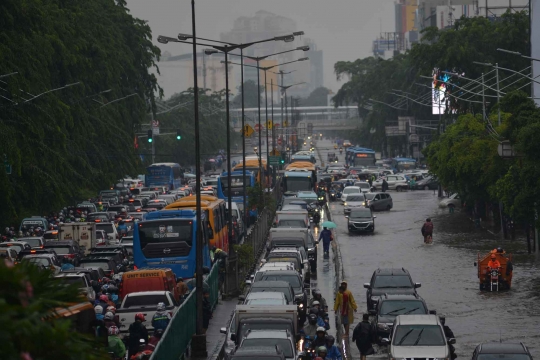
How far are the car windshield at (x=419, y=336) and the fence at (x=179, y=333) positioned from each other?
3.94 meters

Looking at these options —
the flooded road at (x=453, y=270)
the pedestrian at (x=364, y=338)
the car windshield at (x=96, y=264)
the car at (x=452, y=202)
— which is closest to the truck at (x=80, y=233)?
the car windshield at (x=96, y=264)

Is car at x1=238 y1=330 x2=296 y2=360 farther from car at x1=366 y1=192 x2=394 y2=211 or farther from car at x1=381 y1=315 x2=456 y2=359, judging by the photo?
car at x1=366 y1=192 x2=394 y2=211

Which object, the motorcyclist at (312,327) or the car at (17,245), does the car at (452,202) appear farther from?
the motorcyclist at (312,327)

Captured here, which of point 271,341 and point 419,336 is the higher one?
point 271,341

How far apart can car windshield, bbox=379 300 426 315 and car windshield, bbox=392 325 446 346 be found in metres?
3.67

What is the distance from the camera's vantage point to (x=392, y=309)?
26.2 metres

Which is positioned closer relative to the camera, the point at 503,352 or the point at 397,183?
the point at 503,352

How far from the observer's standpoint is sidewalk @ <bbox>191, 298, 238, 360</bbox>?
2575 cm

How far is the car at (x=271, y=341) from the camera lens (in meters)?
19.9

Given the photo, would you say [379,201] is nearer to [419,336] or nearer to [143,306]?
[143,306]

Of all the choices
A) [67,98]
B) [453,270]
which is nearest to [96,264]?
[453,270]

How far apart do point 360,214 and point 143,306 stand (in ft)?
104

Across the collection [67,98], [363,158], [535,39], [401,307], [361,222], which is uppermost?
[535,39]

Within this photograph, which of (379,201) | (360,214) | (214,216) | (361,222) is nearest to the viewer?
(214,216)
